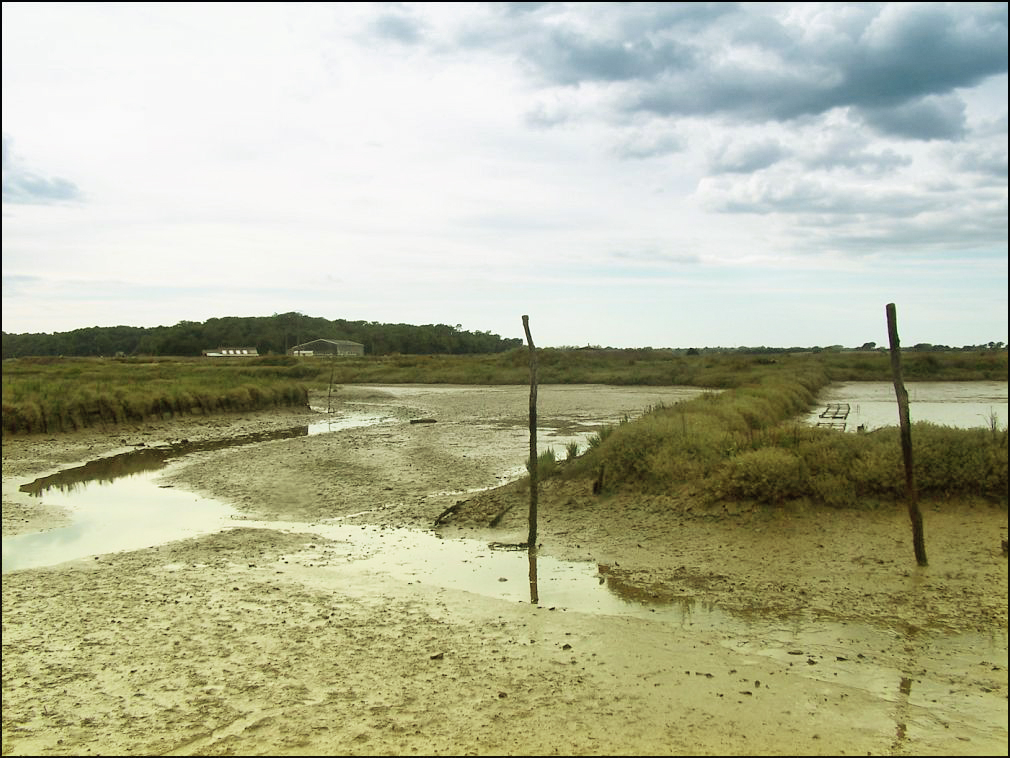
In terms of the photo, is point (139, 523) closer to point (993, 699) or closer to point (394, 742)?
point (394, 742)

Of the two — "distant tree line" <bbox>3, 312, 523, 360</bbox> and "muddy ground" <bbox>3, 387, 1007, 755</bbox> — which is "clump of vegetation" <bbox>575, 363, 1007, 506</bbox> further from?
"distant tree line" <bbox>3, 312, 523, 360</bbox>

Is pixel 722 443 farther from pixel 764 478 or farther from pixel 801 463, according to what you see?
pixel 764 478

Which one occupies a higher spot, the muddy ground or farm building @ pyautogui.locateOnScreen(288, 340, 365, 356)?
farm building @ pyautogui.locateOnScreen(288, 340, 365, 356)

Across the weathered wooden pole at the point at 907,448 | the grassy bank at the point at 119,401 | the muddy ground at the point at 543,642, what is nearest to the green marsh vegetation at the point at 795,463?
the muddy ground at the point at 543,642

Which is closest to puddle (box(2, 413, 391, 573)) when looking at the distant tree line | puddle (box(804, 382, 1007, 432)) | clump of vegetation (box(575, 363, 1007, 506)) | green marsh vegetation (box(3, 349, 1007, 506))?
green marsh vegetation (box(3, 349, 1007, 506))

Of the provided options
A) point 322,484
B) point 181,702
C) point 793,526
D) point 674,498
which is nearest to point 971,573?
point 793,526

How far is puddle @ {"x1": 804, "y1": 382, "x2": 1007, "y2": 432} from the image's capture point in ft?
87.9

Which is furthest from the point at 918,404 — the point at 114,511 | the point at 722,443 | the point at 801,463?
the point at 114,511

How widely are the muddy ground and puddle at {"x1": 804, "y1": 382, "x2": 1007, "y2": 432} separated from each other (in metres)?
9.63

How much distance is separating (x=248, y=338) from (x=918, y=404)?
101813mm

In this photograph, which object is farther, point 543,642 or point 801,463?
point 801,463

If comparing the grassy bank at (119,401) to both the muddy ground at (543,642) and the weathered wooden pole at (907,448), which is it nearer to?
the muddy ground at (543,642)

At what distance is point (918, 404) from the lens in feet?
120

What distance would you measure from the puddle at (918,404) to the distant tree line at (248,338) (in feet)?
281
